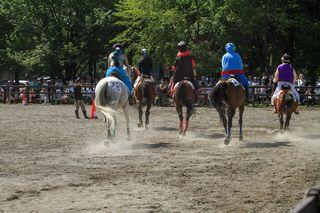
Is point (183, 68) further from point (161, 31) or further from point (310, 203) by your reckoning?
point (161, 31)

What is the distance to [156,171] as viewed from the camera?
9680 mm

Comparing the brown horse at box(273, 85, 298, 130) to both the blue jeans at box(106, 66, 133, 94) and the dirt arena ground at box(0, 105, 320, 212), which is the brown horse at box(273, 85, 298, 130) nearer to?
the dirt arena ground at box(0, 105, 320, 212)

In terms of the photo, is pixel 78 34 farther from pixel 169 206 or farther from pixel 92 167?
pixel 169 206

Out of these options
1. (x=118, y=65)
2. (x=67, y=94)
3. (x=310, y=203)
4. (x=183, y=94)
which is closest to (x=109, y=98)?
(x=118, y=65)

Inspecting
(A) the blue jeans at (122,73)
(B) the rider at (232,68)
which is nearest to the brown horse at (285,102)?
(B) the rider at (232,68)

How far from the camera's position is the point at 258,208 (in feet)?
23.1

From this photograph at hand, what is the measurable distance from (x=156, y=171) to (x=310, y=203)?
545 cm

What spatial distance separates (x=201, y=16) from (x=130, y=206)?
28385 mm

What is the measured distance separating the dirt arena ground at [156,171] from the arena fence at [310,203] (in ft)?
7.79

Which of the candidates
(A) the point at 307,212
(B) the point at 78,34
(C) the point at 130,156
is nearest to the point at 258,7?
(B) the point at 78,34

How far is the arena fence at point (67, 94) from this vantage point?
2991 centimetres

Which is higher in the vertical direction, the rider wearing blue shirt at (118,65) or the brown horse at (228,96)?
the rider wearing blue shirt at (118,65)

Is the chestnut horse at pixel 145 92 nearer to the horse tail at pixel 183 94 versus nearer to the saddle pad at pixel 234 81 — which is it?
the horse tail at pixel 183 94

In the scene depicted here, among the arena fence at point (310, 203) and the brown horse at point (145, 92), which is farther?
the brown horse at point (145, 92)
